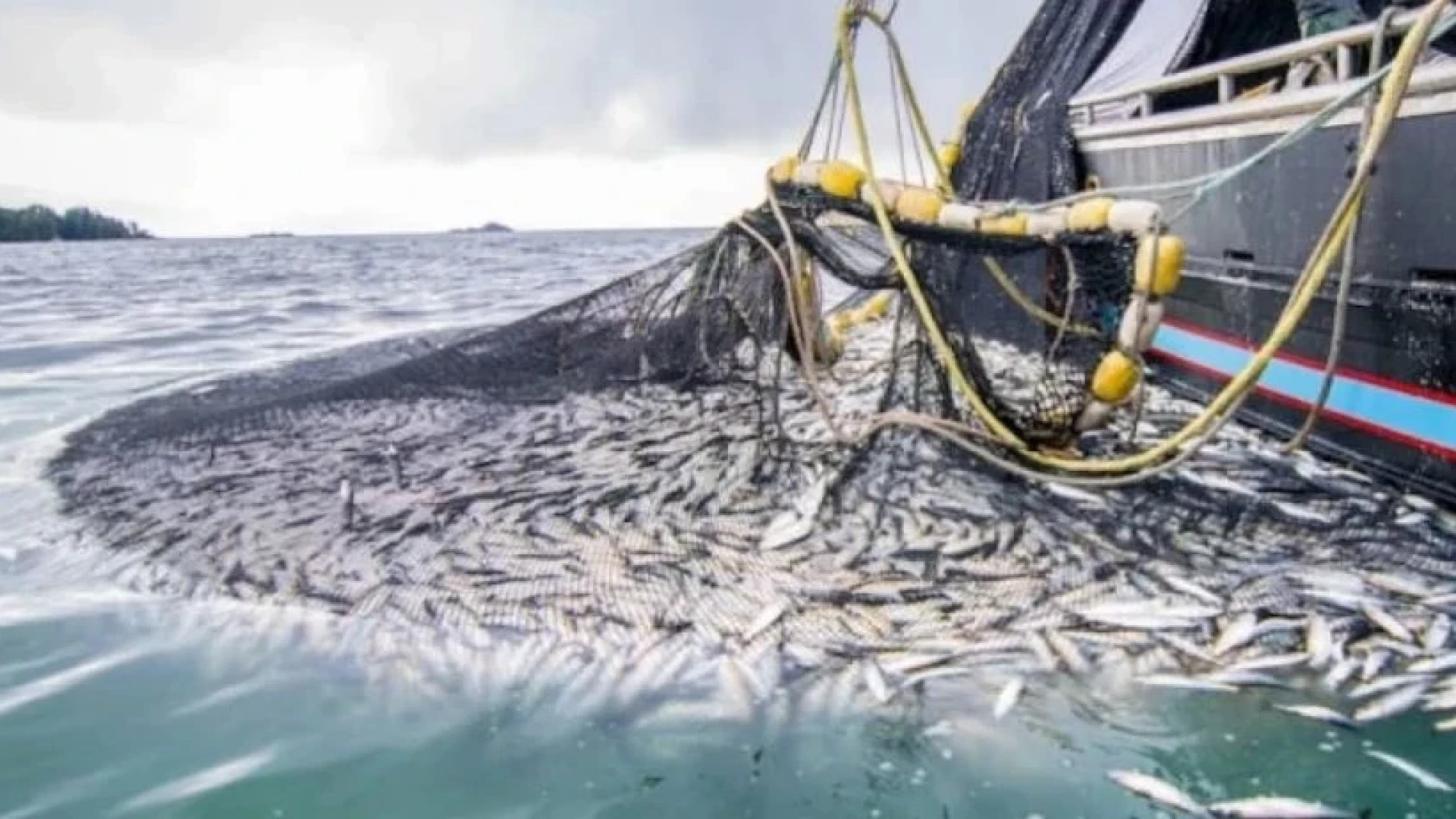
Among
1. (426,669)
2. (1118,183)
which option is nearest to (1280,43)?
(1118,183)

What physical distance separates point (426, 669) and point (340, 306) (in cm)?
2442

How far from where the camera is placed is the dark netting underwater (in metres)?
5.16

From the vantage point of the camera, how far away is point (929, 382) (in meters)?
7.55

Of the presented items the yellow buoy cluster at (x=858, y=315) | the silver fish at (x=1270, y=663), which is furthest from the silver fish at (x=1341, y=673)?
the yellow buoy cluster at (x=858, y=315)

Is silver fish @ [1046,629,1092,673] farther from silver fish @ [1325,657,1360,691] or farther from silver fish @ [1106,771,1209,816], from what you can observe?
silver fish @ [1325,657,1360,691]

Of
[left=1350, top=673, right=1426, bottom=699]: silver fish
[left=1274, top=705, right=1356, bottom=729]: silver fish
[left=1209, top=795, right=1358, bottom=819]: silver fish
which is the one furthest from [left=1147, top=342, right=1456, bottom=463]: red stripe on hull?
[left=1209, top=795, right=1358, bottom=819]: silver fish

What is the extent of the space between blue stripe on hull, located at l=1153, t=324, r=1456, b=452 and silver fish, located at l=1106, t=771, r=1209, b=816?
3.42 meters

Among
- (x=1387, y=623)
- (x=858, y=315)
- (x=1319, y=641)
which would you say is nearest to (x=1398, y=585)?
(x=1387, y=623)

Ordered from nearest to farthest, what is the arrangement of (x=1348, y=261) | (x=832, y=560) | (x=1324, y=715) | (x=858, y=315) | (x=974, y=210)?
(x=1324, y=715)
(x=1348, y=261)
(x=832, y=560)
(x=974, y=210)
(x=858, y=315)

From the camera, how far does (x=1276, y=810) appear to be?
3.67m

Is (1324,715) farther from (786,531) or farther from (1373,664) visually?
(786,531)

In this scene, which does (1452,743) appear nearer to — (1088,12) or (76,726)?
(76,726)

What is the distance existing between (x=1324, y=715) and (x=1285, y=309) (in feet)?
9.70

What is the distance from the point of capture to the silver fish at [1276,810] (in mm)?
3645
